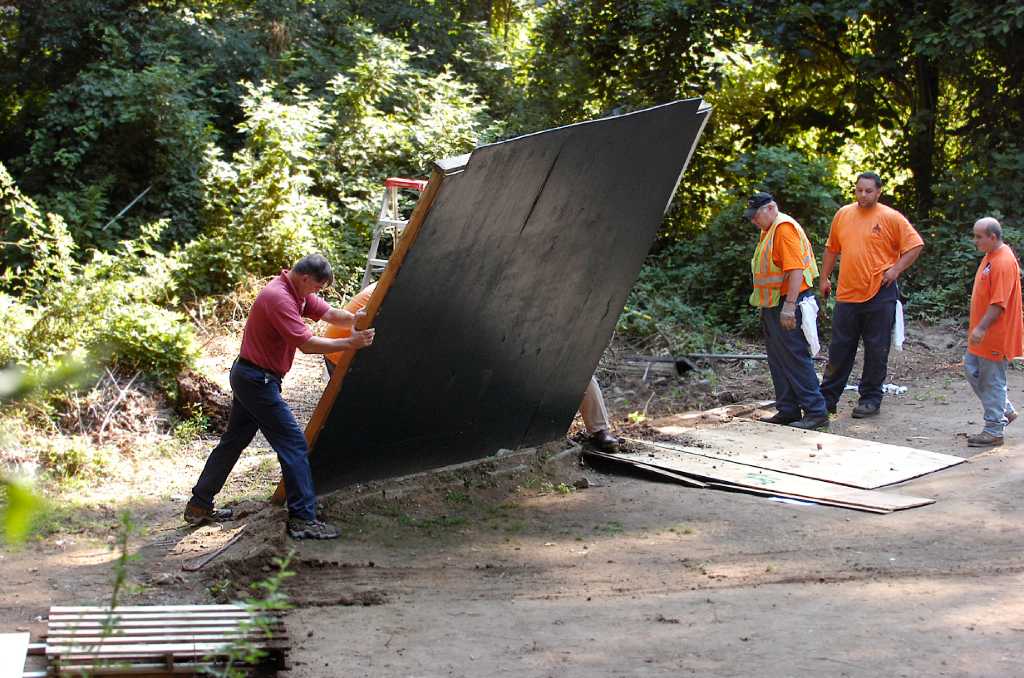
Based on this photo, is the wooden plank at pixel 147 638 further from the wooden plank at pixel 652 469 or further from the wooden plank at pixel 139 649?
the wooden plank at pixel 652 469

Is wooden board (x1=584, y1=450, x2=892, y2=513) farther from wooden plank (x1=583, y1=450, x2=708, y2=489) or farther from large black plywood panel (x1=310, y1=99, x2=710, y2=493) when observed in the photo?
large black plywood panel (x1=310, y1=99, x2=710, y2=493)

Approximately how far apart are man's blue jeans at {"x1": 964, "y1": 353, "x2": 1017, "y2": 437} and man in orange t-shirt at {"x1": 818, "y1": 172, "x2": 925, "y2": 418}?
0.94 metres

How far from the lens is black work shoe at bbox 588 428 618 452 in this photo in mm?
7680

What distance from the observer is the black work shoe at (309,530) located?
5762mm

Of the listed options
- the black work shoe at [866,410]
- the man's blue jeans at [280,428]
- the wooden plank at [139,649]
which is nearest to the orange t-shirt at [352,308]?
the man's blue jeans at [280,428]

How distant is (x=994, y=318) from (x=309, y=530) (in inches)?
201

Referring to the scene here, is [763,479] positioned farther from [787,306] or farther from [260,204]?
[260,204]

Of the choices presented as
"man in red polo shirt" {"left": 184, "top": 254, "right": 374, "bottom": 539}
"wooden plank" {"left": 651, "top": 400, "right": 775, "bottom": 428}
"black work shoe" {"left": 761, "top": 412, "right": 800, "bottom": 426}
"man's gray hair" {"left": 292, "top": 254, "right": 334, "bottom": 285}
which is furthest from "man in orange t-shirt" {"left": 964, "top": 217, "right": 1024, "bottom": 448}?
"man's gray hair" {"left": 292, "top": 254, "right": 334, "bottom": 285}

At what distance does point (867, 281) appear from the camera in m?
8.52

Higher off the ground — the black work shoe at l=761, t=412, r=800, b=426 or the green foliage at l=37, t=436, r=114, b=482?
the black work shoe at l=761, t=412, r=800, b=426

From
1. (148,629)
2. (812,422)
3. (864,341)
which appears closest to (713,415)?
(812,422)

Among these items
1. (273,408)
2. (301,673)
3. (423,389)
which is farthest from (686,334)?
(301,673)

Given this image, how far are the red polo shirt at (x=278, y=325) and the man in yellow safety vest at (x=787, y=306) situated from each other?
3891 millimetres

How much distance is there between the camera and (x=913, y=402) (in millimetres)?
9383
